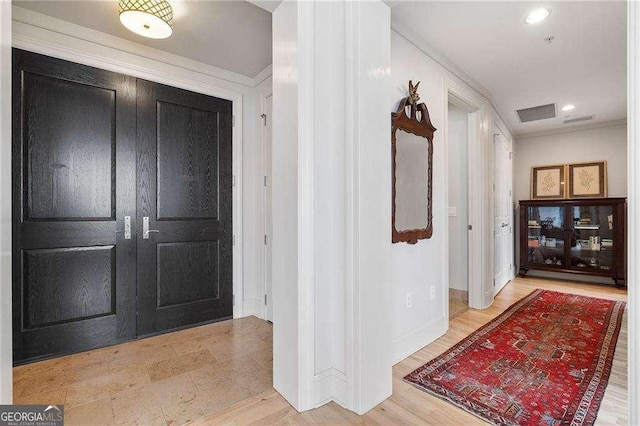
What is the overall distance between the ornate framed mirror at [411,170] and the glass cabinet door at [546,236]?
367cm

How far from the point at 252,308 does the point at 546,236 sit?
4.82 meters

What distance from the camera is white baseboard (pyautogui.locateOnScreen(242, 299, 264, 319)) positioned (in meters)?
3.20

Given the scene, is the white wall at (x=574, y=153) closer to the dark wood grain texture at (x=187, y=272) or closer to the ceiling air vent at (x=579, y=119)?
the ceiling air vent at (x=579, y=119)

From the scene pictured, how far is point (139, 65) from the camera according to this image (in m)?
2.61

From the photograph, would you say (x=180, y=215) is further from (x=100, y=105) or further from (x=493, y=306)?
(x=493, y=306)

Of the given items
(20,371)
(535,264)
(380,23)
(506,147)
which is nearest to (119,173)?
(20,371)

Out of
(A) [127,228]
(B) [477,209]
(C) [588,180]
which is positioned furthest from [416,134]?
(C) [588,180]

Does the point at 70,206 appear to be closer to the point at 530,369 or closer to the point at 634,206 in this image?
the point at 634,206

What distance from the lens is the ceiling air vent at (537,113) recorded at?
4.06 meters

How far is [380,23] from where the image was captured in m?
1.78

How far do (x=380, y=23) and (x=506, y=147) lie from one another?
4055 millimetres

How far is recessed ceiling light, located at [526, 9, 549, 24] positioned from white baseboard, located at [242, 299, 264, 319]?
11.0 ft

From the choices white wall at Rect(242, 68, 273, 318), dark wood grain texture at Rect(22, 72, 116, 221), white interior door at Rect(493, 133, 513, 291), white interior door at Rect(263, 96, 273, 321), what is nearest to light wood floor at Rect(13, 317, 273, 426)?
white interior door at Rect(263, 96, 273, 321)

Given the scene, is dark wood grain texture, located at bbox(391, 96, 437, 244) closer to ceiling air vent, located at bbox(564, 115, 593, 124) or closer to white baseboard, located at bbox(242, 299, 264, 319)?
white baseboard, located at bbox(242, 299, 264, 319)
